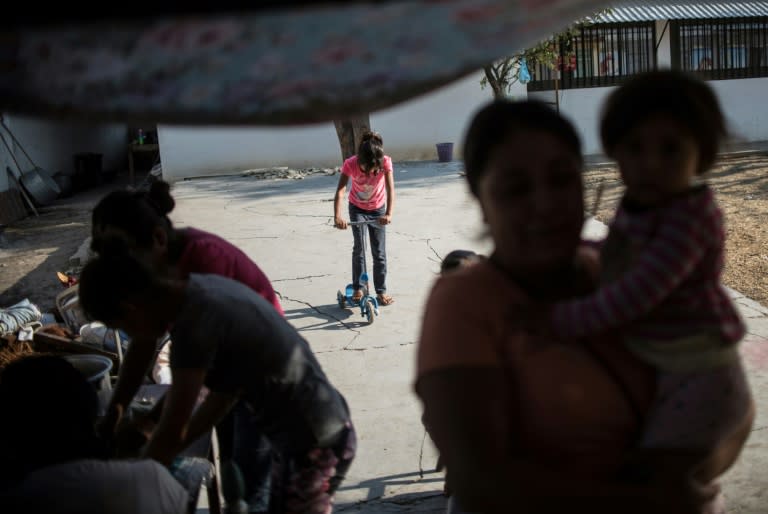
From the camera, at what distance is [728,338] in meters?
1.37

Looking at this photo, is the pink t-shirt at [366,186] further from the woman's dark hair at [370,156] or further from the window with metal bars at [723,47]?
the window with metal bars at [723,47]

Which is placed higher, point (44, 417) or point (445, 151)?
point (44, 417)

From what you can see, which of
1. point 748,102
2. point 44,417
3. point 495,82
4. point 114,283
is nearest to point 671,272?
point 114,283

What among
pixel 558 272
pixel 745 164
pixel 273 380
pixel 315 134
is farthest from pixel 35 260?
pixel 745 164

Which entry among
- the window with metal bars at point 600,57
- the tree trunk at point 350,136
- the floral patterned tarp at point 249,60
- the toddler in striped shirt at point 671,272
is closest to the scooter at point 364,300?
the toddler in striped shirt at point 671,272

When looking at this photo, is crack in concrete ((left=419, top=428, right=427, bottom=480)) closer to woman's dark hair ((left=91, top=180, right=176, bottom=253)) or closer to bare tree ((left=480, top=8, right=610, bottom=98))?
woman's dark hair ((left=91, top=180, right=176, bottom=253))

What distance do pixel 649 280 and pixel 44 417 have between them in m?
1.45

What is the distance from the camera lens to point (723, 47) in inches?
745

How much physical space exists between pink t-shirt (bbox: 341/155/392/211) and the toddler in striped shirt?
5215 mm

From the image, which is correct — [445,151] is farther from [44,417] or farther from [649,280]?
[649,280]

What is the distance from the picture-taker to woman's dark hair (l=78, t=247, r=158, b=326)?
6.69 ft

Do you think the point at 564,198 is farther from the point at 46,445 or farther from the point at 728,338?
the point at 46,445

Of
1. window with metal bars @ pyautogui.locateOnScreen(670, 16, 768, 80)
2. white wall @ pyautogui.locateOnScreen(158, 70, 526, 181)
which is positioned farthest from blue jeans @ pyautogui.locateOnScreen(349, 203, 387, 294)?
window with metal bars @ pyautogui.locateOnScreen(670, 16, 768, 80)

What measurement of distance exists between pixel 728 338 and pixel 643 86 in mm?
477
